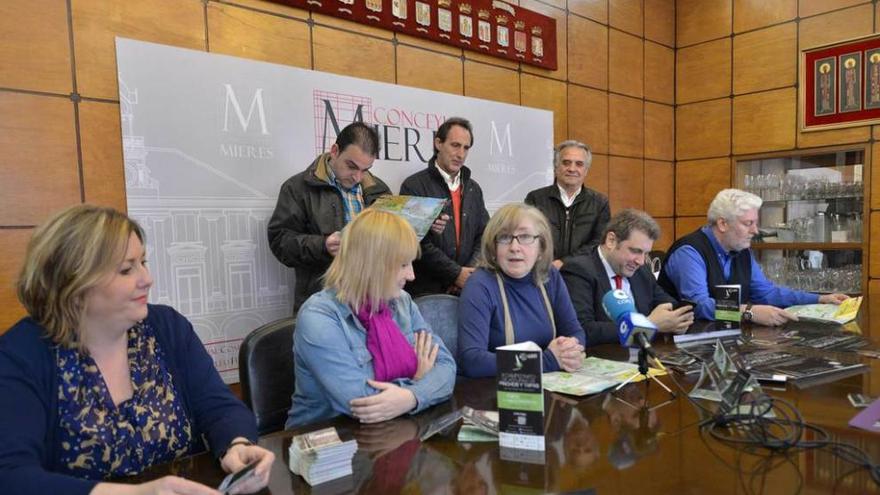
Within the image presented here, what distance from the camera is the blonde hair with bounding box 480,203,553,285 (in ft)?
6.92

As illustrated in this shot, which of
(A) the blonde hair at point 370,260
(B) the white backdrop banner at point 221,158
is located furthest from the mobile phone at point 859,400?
(B) the white backdrop banner at point 221,158

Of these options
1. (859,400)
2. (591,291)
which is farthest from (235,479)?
(591,291)

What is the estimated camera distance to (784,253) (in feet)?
17.8

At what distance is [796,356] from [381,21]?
2934mm

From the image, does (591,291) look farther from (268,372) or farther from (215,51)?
(215,51)

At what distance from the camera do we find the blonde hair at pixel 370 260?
63.6 inches

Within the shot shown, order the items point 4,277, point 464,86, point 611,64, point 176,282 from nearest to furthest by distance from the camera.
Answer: point 4,277
point 176,282
point 464,86
point 611,64

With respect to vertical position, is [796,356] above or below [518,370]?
below

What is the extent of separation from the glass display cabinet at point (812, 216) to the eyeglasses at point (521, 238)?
4197mm

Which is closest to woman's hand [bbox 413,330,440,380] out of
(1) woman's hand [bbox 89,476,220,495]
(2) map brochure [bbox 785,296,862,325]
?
(1) woman's hand [bbox 89,476,220,495]

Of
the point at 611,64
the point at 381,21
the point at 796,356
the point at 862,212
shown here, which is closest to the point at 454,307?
the point at 796,356

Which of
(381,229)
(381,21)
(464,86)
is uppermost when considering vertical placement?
(381,21)

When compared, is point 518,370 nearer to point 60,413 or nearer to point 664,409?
point 664,409

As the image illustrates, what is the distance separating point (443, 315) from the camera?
216 centimetres
